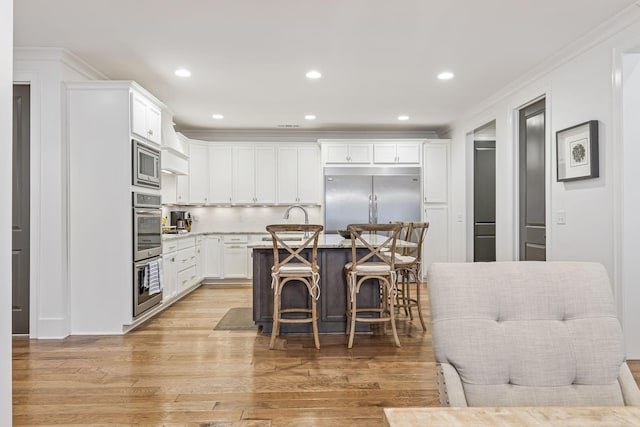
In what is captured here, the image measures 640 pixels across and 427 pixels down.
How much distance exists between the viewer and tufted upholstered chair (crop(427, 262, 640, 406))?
1199 millimetres

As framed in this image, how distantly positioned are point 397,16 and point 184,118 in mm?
4329

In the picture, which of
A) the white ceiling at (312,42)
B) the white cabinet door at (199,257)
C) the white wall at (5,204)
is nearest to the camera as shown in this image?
the white wall at (5,204)

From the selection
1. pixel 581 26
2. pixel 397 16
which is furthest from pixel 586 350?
pixel 581 26

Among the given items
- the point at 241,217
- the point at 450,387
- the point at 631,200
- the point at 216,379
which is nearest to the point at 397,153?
the point at 241,217

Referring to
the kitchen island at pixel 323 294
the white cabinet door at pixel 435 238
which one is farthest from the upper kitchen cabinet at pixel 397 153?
the kitchen island at pixel 323 294

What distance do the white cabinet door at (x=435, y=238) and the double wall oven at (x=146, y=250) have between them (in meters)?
4.26

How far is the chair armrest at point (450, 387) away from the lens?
1176 mm

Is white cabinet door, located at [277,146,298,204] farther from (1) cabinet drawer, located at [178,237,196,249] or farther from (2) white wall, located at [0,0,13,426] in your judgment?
(2) white wall, located at [0,0,13,426]

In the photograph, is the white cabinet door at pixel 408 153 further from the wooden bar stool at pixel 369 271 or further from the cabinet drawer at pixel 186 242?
the wooden bar stool at pixel 369 271

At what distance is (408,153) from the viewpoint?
725cm

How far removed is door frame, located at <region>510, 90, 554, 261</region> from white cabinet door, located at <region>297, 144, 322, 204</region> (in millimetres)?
3318

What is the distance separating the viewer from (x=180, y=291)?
5766mm

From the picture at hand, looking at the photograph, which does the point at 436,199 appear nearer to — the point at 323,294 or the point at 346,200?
the point at 346,200

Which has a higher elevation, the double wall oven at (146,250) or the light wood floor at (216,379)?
the double wall oven at (146,250)
